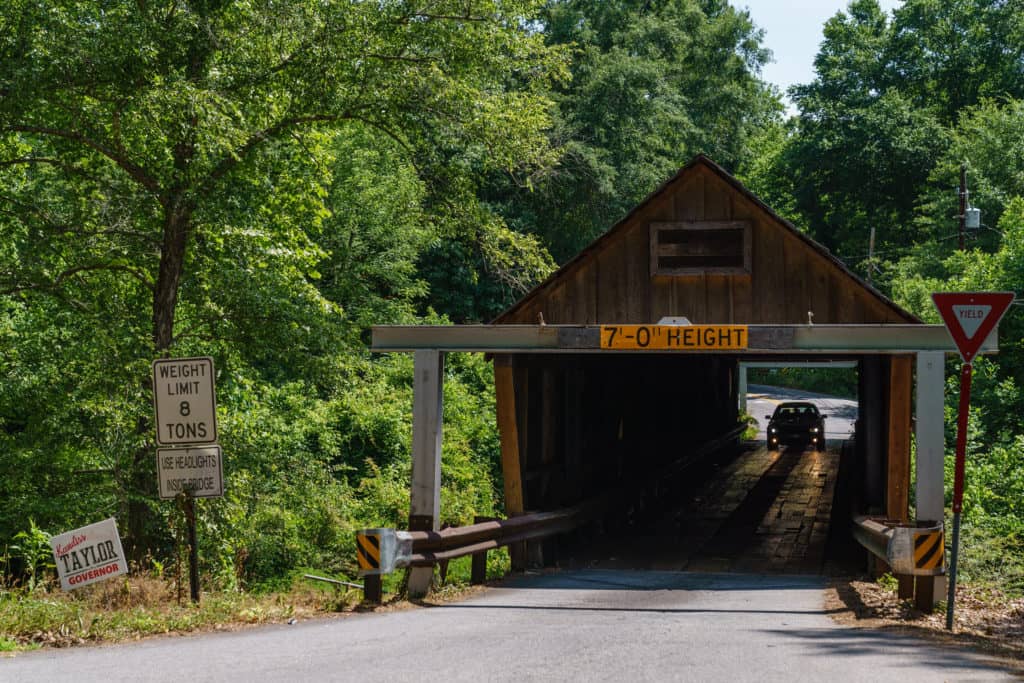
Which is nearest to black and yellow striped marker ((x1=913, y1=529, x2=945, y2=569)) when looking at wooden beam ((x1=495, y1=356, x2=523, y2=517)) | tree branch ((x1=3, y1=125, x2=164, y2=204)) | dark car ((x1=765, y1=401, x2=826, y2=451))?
wooden beam ((x1=495, y1=356, x2=523, y2=517))

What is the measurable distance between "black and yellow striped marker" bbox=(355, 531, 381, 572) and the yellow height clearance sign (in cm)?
440

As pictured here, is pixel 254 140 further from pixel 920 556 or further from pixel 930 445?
pixel 920 556

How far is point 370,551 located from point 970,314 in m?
6.84

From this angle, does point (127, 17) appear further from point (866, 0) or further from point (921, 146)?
point (866, 0)

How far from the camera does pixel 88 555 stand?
1126cm

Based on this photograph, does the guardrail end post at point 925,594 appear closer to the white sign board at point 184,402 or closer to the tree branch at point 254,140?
the white sign board at point 184,402

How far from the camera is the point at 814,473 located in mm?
35531

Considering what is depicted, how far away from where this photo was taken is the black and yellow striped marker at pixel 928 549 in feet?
42.0

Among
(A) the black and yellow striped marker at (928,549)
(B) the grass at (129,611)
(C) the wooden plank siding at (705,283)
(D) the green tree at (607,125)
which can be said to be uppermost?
(D) the green tree at (607,125)

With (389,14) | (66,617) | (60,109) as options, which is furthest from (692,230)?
(66,617)

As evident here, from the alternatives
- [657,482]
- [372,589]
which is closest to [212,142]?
[372,589]

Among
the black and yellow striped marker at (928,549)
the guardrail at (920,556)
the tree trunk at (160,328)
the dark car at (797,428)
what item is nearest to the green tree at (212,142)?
the tree trunk at (160,328)

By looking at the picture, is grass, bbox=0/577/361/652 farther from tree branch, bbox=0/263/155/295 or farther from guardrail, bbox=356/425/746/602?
tree branch, bbox=0/263/155/295

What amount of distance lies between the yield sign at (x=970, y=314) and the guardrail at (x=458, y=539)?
6421 mm
